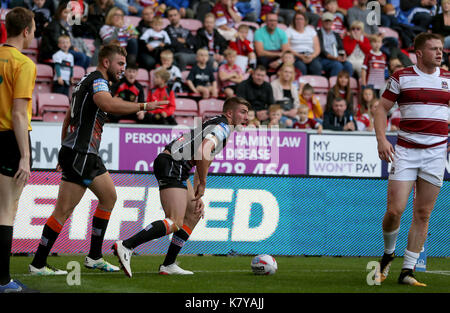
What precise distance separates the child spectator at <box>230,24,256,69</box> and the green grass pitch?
24.9 ft

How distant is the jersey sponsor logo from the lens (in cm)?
744

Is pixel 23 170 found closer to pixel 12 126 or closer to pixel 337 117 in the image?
pixel 12 126

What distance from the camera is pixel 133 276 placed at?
7648mm

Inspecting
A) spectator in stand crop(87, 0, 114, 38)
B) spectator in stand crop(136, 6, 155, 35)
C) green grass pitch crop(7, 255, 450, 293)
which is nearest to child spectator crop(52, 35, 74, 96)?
spectator in stand crop(87, 0, 114, 38)

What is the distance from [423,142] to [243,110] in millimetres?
1923

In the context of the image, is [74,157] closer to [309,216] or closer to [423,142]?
[423,142]

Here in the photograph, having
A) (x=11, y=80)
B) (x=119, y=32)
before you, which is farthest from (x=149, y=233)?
(x=119, y=32)

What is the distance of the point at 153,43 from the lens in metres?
15.8

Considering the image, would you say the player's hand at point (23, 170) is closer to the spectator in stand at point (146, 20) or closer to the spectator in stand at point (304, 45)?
the spectator in stand at point (146, 20)

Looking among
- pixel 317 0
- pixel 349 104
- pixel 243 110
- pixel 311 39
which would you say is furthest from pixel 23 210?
pixel 317 0

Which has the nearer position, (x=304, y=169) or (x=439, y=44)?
(x=439, y=44)

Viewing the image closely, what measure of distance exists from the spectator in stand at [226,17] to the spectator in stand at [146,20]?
1.90 metres

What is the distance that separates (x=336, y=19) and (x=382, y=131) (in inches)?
496

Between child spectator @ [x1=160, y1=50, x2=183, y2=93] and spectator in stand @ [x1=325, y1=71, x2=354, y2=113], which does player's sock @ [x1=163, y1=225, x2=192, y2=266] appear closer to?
child spectator @ [x1=160, y1=50, x2=183, y2=93]
